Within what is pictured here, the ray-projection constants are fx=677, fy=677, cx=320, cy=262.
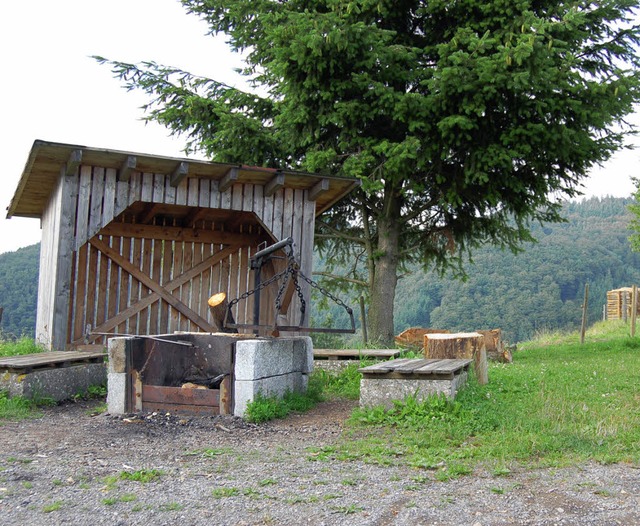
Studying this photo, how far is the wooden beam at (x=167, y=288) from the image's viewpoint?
11.4 metres

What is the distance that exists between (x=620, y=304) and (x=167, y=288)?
25.9 meters

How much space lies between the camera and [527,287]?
139 ft

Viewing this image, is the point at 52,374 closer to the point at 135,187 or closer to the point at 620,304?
the point at 135,187

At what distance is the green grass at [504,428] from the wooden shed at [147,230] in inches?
171

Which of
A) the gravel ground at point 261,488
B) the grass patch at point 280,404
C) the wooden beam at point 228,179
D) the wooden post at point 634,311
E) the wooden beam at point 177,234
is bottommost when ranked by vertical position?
the gravel ground at point 261,488

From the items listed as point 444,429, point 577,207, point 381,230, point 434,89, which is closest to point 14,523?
point 444,429

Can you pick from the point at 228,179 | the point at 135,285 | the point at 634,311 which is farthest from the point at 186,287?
the point at 634,311

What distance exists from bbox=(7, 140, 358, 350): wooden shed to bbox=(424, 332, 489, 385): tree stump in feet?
9.09

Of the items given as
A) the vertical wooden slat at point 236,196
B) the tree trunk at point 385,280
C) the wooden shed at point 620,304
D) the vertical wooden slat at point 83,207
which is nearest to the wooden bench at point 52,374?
the vertical wooden slat at point 83,207

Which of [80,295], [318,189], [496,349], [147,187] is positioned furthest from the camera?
[496,349]

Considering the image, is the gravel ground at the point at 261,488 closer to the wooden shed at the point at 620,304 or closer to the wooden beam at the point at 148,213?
the wooden beam at the point at 148,213

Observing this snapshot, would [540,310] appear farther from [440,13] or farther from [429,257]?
[440,13]

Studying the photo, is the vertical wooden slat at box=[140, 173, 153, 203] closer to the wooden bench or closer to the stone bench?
the wooden bench

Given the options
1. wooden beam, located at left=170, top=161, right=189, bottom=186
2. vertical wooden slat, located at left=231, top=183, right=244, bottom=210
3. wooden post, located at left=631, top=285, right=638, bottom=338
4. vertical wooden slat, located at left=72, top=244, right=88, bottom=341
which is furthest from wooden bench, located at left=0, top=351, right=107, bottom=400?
wooden post, located at left=631, top=285, right=638, bottom=338
